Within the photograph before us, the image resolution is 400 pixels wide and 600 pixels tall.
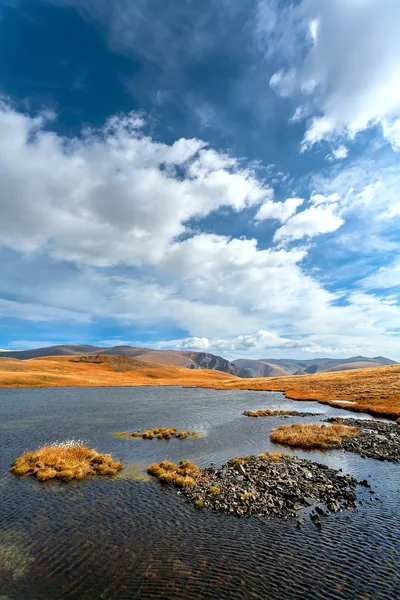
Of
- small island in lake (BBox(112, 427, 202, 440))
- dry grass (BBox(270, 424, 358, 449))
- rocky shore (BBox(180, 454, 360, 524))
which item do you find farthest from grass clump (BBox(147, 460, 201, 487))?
dry grass (BBox(270, 424, 358, 449))

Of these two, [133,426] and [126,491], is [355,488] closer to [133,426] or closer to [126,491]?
[126,491]

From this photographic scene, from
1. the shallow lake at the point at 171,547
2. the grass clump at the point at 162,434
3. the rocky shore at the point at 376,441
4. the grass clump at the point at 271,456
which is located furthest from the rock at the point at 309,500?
the grass clump at the point at 162,434

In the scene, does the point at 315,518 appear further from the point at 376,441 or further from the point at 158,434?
the point at 158,434

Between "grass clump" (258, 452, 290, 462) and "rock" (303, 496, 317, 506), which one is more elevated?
"grass clump" (258, 452, 290, 462)

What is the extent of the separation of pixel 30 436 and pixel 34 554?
3030 cm

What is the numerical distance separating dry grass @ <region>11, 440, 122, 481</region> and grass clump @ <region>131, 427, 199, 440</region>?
462 inches

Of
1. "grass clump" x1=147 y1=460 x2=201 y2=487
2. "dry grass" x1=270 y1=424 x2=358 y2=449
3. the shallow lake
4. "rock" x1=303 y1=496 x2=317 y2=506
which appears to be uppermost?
"dry grass" x1=270 y1=424 x2=358 y2=449

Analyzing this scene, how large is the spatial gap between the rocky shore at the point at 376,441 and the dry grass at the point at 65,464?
2753 centimetres

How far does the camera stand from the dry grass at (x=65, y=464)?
29188 mm

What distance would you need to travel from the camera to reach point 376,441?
135ft

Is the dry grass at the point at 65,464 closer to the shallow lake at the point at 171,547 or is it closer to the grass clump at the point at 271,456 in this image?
the shallow lake at the point at 171,547

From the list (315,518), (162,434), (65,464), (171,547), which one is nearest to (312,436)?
(162,434)

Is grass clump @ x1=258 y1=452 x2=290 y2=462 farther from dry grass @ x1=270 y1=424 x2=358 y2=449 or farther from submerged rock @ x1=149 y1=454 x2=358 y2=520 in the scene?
dry grass @ x1=270 y1=424 x2=358 y2=449

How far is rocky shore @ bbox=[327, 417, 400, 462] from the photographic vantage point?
36375 mm
